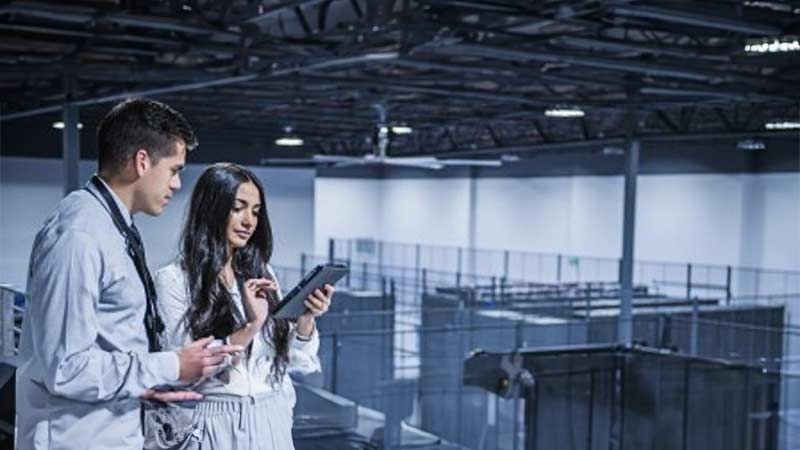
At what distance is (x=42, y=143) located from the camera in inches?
547

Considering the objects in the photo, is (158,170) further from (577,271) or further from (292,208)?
(577,271)

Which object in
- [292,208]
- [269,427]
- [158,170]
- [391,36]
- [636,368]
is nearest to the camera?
[158,170]

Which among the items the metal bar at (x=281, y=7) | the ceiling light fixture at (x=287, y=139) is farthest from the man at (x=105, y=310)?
the ceiling light fixture at (x=287, y=139)

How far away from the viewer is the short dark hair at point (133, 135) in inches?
74.9

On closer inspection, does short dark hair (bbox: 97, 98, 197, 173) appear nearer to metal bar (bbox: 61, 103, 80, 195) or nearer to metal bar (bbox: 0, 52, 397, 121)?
metal bar (bbox: 0, 52, 397, 121)

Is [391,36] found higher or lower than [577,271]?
higher

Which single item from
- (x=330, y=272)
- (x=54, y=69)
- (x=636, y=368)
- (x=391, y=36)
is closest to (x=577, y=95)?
(x=636, y=368)

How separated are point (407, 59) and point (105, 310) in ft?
20.5

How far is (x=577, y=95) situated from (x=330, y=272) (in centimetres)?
1173

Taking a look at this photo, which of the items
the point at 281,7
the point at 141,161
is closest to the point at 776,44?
the point at 281,7

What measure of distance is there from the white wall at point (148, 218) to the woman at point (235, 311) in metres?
4.79

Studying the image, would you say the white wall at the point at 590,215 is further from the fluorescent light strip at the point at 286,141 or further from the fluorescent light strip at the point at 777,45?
the fluorescent light strip at the point at 777,45

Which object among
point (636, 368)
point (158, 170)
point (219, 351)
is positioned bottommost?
point (636, 368)

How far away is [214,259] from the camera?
2250mm
